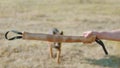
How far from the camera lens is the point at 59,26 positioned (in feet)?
26.5

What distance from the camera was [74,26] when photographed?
8062 mm

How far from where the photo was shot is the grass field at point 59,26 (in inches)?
214

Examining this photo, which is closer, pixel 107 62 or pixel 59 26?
pixel 107 62

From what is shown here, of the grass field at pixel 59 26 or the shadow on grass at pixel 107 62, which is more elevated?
the grass field at pixel 59 26

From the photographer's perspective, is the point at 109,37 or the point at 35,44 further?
the point at 35,44

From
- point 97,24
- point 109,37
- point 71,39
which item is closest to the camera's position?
point 109,37

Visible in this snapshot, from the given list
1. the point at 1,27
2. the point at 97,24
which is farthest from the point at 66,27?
the point at 1,27

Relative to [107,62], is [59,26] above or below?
above

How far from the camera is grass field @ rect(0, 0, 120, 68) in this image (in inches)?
214

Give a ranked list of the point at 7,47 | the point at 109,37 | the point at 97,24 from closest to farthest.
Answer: the point at 109,37
the point at 7,47
the point at 97,24

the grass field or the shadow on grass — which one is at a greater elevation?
the grass field

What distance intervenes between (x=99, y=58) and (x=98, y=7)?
5.08 m

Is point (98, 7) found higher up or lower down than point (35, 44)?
higher up

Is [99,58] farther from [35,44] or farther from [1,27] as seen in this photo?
[1,27]
